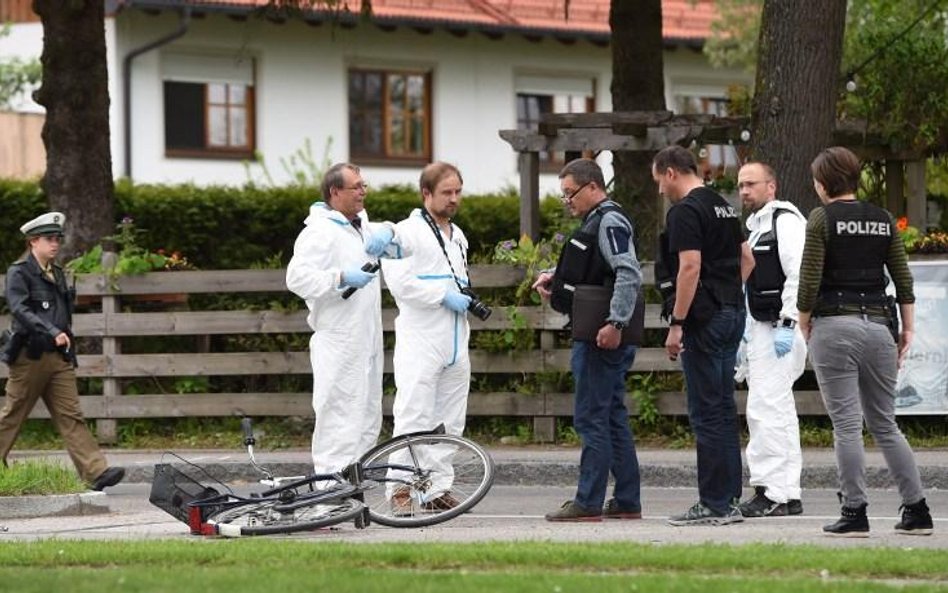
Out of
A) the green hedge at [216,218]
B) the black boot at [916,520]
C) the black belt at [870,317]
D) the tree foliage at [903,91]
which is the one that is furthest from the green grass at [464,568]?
the green hedge at [216,218]

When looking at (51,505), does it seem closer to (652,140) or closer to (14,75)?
(652,140)

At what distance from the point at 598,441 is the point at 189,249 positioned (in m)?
14.2

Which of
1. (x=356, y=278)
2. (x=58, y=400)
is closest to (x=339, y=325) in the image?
(x=356, y=278)

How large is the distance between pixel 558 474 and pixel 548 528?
4.21 meters

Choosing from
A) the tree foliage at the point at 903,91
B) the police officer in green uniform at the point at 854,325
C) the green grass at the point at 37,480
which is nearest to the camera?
the police officer in green uniform at the point at 854,325

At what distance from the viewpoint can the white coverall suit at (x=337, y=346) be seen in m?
12.0

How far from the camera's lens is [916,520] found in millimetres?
10750

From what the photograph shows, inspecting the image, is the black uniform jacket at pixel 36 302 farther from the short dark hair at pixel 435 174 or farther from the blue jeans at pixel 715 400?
the blue jeans at pixel 715 400

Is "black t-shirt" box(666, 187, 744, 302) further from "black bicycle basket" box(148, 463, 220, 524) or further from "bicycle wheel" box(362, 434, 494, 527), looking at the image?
"black bicycle basket" box(148, 463, 220, 524)

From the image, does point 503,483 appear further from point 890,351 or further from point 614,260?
point 890,351

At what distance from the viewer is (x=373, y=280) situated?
11906 millimetres

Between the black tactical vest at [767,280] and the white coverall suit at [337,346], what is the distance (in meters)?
2.19

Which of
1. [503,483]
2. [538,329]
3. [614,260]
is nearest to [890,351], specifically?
[614,260]

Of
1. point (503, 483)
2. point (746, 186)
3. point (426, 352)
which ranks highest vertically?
point (746, 186)
